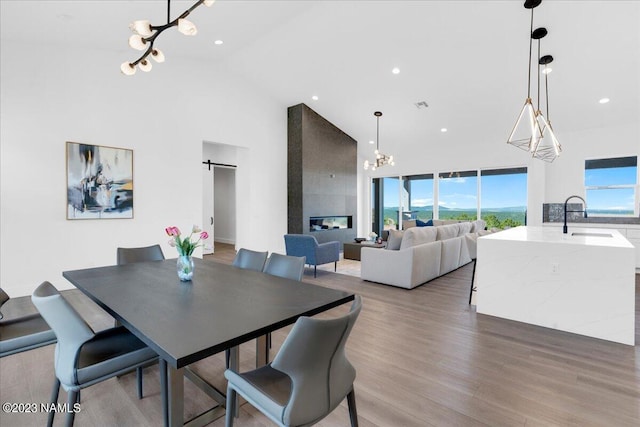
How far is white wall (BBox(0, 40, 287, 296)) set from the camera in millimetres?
4227

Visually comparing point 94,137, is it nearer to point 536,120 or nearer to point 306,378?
point 306,378

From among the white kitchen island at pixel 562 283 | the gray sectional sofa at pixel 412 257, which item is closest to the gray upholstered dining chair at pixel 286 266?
the white kitchen island at pixel 562 283

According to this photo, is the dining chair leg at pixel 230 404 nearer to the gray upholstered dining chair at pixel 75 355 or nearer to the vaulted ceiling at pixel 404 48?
the gray upholstered dining chair at pixel 75 355

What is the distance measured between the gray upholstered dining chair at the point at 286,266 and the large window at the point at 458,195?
7.35 m

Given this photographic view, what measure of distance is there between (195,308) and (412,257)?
12.0 ft

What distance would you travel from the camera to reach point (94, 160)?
15.9 ft

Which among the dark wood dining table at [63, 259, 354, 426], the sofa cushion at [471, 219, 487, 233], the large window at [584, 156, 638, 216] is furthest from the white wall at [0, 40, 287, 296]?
the large window at [584, 156, 638, 216]

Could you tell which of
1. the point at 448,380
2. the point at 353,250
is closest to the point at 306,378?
the point at 448,380

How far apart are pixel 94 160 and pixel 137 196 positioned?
82 centimetres

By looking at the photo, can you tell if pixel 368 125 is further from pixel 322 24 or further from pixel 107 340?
pixel 107 340

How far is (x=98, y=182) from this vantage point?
491 centimetres

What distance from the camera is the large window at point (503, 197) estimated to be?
7738 millimetres

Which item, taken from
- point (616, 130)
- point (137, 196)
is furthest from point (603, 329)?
point (137, 196)

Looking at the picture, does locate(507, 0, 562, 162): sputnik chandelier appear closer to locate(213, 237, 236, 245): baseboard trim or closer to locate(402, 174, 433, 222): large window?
locate(402, 174, 433, 222): large window
